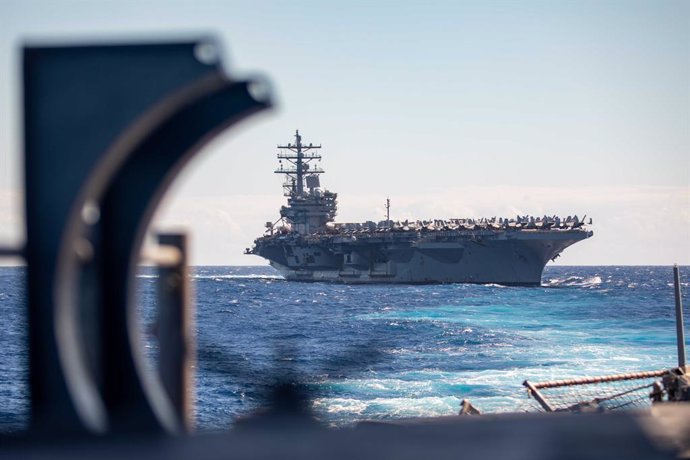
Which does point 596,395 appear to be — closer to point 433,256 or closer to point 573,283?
point 433,256

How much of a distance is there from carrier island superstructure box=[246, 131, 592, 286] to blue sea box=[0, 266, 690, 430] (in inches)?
133

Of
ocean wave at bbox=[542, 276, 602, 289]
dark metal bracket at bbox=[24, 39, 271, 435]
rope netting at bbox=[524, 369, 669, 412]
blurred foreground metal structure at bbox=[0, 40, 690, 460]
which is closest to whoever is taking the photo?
blurred foreground metal structure at bbox=[0, 40, 690, 460]

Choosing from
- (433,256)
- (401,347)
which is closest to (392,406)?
(401,347)

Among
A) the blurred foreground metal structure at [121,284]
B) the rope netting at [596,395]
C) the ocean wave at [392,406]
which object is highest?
the blurred foreground metal structure at [121,284]

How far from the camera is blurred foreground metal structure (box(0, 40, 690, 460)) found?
204 cm

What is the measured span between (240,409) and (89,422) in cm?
1761

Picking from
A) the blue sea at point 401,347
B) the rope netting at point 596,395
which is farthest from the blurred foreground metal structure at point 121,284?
the rope netting at point 596,395

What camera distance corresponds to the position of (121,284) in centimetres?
239

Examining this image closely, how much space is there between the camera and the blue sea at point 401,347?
19922 mm

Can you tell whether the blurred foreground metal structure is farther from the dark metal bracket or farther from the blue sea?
the blue sea

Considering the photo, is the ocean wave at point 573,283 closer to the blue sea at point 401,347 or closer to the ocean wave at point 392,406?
the blue sea at point 401,347

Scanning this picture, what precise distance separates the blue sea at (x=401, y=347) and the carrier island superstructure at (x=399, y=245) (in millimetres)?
3376

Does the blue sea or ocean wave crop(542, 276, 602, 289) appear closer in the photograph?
the blue sea

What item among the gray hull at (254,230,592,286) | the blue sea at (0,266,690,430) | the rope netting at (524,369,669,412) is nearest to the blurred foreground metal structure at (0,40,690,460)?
the blue sea at (0,266,690,430)
